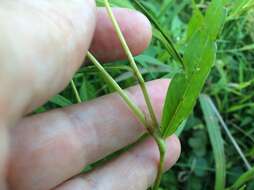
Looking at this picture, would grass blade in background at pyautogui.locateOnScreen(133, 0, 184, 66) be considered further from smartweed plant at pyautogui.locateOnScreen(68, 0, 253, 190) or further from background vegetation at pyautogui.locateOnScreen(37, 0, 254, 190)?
background vegetation at pyautogui.locateOnScreen(37, 0, 254, 190)

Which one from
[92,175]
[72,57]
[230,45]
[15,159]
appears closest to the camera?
[72,57]

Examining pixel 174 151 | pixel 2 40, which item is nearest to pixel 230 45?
pixel 174 151

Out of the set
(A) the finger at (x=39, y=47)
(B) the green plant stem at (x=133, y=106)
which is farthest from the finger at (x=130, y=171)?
(A) the finger at (x=39, y=47)

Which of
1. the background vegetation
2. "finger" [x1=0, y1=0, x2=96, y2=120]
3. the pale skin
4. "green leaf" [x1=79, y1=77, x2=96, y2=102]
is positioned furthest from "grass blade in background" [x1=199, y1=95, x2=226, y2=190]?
"finger" [x1=0, y1=0, x2=96, y2=120]

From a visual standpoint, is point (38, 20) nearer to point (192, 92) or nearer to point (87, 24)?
point (87, 24)

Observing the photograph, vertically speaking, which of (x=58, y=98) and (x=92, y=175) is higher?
(x=58, y=98)

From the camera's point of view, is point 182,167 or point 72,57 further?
point 182,167
